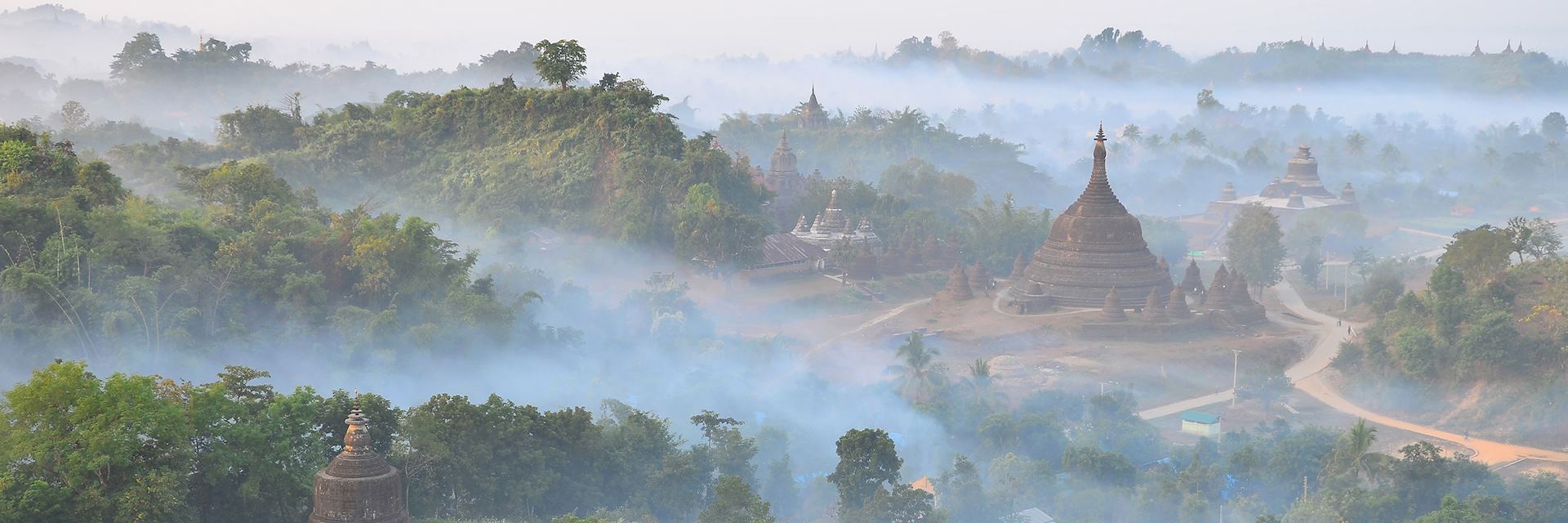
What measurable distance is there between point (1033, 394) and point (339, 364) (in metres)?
21.2

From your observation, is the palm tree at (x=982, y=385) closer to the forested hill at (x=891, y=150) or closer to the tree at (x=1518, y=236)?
the tree at (x=1518, y=236)

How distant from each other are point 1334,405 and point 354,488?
40302 mm

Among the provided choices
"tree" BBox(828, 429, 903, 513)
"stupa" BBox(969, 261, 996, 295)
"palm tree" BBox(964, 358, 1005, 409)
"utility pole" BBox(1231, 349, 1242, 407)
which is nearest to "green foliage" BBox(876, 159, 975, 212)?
"stupa" BBox(969, 261, 996, 295)

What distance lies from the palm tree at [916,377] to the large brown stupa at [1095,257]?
637 inches

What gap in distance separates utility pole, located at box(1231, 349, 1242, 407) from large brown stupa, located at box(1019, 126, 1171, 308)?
258 inches

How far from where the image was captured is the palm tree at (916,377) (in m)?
57.5

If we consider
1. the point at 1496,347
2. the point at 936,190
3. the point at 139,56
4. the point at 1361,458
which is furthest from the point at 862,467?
the point at 139,56

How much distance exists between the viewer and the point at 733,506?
121ft

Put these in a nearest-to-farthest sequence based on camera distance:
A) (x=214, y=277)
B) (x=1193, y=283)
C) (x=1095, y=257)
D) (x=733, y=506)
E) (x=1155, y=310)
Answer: (x=733, y=506) → (x=214, y=277) → (x=1155, y=310) → (x=1095, y=257) → (x=1193, y=283)

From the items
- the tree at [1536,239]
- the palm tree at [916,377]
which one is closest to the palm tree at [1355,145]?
the tree at [1536,239]

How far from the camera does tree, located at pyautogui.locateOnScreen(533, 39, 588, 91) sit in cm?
7662

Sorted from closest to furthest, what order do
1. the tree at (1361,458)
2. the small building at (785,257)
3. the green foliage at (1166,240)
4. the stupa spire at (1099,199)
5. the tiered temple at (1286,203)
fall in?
the tree at (1361,458) < the stupa spire at (1099,199) < the small building at (785,257) < the green foliage at (1166,240) < the tiered temple at (1286,203)

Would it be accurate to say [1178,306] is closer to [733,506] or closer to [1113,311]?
[1113,311]

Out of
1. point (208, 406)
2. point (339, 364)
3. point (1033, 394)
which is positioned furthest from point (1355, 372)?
point (208, 406)
